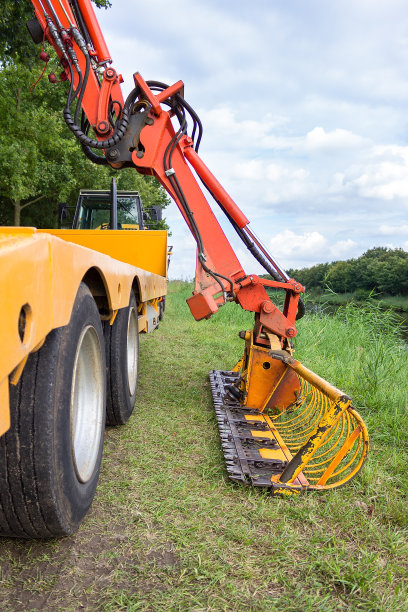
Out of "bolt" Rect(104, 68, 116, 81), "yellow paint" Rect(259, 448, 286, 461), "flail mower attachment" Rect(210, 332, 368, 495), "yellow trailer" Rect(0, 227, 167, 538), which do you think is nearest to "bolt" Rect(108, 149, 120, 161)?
"bolt" Rect(104, 68, 116, 81)

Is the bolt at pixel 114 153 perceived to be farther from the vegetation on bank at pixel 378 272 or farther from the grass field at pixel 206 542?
the vegetation on bank at pixel 378 272

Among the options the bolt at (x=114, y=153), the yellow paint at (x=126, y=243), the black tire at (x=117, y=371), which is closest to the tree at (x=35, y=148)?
the yellow paint at (x=126, y=243)

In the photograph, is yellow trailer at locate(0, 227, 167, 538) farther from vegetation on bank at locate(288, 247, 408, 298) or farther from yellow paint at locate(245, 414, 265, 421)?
vegetation on bank at locate(288, 247, 408, 298)

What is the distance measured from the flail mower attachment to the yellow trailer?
3.02ft

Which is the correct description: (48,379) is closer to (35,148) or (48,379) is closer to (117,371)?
(117,371)

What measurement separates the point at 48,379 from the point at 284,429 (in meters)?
2.33

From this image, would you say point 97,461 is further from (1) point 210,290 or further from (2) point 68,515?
(1) point 210,290

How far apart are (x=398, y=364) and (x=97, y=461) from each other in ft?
13.0

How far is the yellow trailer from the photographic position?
3.75 feet

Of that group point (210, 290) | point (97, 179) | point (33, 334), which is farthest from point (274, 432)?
point (97, 179)

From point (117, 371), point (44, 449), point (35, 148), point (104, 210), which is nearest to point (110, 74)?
point (117, 371)

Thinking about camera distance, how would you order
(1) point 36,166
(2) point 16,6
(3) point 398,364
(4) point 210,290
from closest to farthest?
1. (4) point 210,290
2. (3) point 398,364
3. (2) point 16,6
4. (1) point 36,166

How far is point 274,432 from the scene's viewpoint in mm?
3035

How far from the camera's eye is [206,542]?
1.89 metres
